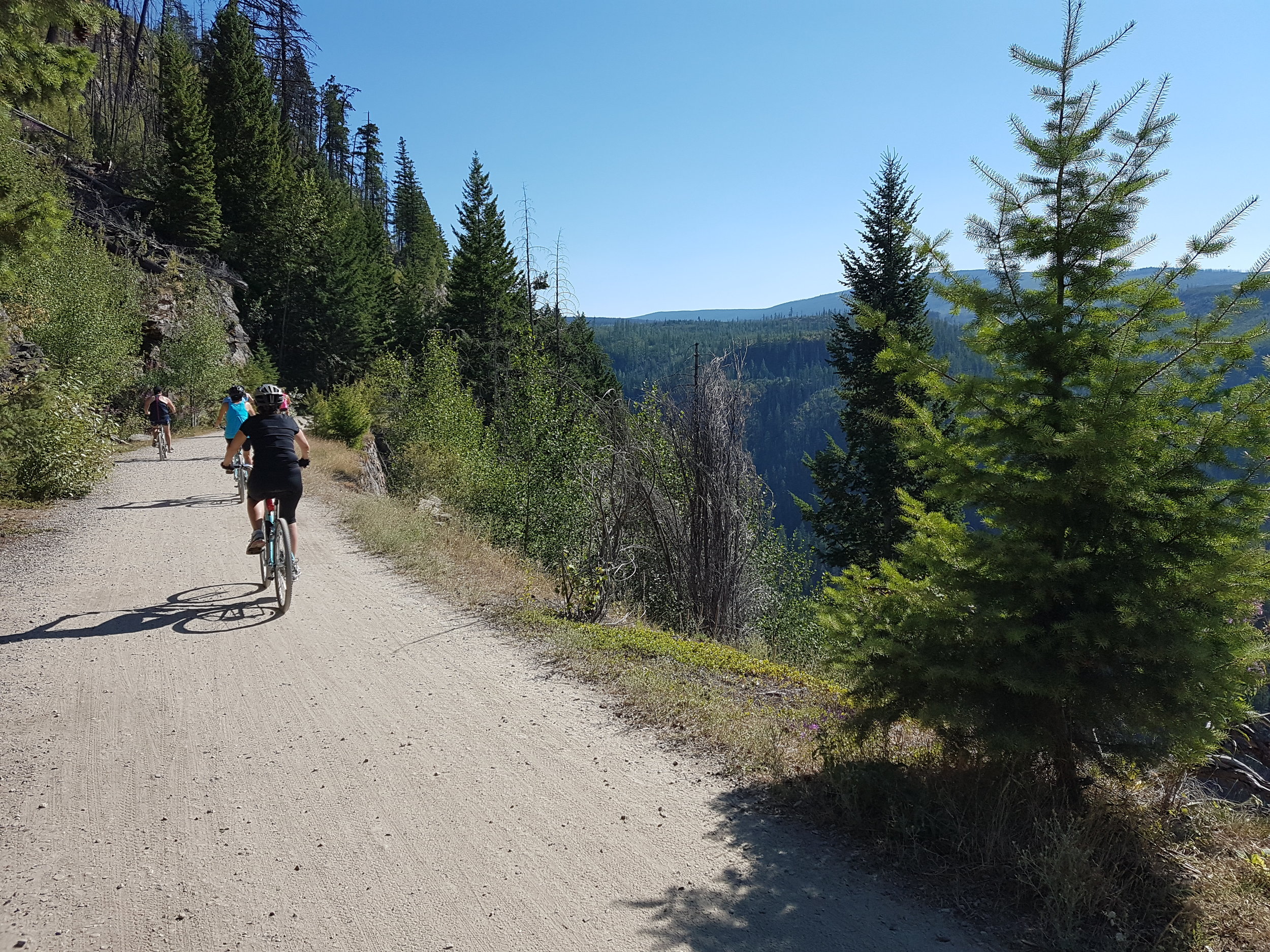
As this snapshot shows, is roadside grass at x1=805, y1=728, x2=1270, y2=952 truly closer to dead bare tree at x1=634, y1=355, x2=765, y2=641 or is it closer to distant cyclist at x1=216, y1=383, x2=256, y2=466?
dead bare tree at x1=634, y1=355, x2=765, y2=641

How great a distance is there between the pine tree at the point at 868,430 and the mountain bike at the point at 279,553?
13.7m

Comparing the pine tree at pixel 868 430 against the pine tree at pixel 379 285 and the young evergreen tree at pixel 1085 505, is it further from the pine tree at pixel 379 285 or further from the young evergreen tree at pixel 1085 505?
the pine tree at pixel 379 285

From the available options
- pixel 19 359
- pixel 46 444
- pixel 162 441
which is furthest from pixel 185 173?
pixel 46 444

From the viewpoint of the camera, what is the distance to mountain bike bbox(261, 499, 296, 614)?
23.3 ft

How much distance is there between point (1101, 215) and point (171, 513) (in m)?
13.5

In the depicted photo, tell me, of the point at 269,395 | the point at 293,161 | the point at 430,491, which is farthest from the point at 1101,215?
the point at 293,161

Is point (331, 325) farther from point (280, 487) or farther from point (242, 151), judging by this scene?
point (280, 487)

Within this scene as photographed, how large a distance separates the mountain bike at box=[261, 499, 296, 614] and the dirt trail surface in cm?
52

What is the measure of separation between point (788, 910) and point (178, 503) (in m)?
13.6

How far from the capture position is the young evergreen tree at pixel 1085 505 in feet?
10.7

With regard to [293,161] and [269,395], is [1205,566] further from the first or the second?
[293,161]

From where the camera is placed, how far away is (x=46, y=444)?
12609 mm

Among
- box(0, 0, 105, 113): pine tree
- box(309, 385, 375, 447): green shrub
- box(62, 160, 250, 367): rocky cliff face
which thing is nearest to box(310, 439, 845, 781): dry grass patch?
box(0, 0, 105, 113): pine tree

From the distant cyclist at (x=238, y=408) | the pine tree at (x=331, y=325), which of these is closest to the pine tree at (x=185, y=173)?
the pine tree at (x=331, y=325)
